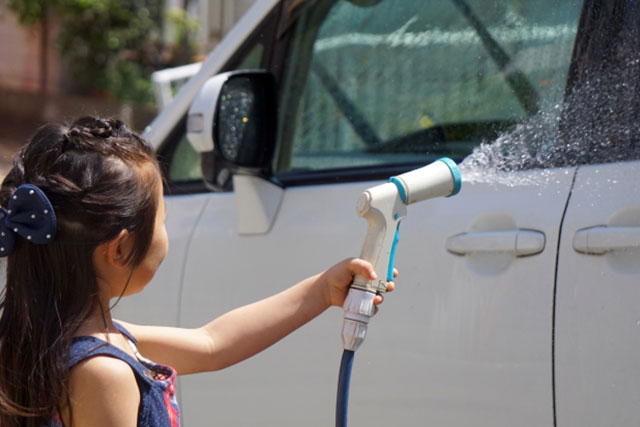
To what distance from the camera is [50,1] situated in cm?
1280

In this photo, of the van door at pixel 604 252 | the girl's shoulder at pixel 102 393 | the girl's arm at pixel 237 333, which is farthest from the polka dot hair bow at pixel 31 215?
the van door at pixel 604 252

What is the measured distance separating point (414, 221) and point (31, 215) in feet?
2.72

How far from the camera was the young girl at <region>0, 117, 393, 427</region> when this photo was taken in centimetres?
149

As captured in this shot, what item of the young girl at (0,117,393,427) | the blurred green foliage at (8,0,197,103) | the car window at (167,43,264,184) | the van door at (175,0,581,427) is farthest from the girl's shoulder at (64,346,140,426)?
the blurred green foliage at (8,0,197,103)

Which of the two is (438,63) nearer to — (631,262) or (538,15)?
(538,15)

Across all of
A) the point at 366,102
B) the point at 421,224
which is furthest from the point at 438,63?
the point at 421,224

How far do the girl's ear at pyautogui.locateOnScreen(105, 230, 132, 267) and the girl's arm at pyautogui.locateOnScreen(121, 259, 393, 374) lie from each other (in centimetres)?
27

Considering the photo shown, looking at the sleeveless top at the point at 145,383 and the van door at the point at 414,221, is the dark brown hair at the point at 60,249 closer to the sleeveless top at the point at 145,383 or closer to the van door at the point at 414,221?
the sleeveless top at the point at 145,383

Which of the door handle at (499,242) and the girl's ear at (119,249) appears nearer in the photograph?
the girl's ear at (119,249)

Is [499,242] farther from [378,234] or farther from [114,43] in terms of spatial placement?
[114,43]

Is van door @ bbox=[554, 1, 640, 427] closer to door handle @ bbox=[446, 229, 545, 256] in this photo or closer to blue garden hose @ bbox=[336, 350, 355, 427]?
door handle @ bbox=[446, 229, 545, 256]

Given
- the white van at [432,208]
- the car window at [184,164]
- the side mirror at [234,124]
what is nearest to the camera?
the white van at [432,208]

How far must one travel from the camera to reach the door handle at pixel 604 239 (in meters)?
1.64

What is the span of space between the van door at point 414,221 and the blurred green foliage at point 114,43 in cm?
1075
